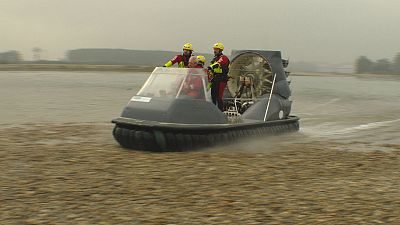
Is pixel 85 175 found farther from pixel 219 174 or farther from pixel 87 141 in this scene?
pixel 87 141

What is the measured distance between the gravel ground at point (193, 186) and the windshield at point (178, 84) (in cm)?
132

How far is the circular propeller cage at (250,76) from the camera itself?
13.4m

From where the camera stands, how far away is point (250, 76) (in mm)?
13602

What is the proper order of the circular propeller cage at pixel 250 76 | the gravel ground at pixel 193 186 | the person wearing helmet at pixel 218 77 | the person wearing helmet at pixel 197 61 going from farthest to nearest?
the circular propeller cage at pixel 250 76 → the person wearing helmet at pixel 218 77 → the person wearing helmet at pixel 197 61 → the gravel ground at pixel 193 186

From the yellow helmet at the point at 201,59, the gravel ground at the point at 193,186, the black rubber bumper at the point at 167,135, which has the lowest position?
the gravel ground at the point at 193,186

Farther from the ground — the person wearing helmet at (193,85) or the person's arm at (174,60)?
the person's arm at (174,60)

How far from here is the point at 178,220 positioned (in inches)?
199

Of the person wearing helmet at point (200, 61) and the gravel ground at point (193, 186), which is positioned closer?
the gravel ground at point (193, 186)

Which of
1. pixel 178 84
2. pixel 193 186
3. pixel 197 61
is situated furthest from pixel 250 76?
pixel 193 186

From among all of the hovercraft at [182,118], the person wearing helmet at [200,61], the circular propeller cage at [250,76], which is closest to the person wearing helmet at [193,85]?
the hovercraft at [182,118]

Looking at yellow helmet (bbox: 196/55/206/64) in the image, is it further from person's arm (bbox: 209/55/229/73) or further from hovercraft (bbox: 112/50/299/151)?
hovercraft (bbox: 112/50/299/151)

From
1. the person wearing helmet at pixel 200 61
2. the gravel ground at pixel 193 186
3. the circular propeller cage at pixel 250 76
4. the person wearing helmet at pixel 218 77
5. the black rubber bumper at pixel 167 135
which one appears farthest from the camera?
the circular propeller cage at pixel 250 76

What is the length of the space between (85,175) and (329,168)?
13.1 ft

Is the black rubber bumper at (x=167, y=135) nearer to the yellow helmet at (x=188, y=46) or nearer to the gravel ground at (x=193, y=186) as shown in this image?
the gravel ground at (x=193, y=186)
